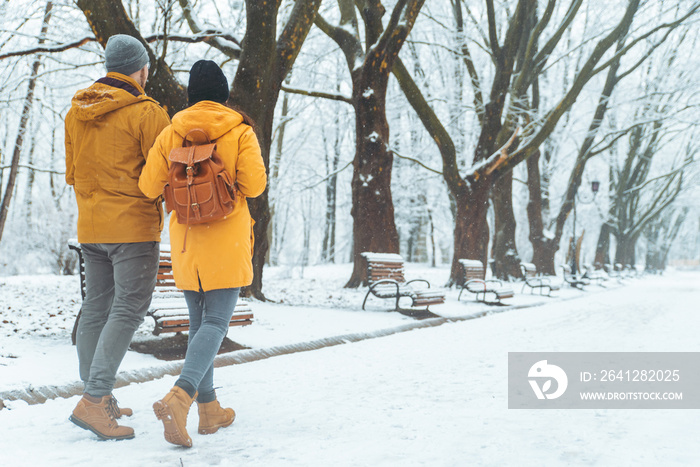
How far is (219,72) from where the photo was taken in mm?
2914

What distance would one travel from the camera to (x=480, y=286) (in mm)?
11734

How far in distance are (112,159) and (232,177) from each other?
689mm

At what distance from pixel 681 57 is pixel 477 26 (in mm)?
11835

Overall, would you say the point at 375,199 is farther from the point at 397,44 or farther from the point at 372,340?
the point at 372,340

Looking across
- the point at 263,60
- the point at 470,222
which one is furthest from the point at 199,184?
the point at 470,222

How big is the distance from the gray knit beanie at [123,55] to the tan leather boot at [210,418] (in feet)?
6.09

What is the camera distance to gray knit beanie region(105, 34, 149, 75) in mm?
3053

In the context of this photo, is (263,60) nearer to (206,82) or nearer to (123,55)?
(123,55)

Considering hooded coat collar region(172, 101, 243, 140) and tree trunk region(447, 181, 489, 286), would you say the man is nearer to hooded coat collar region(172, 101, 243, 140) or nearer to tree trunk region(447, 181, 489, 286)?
hooded coat collar region(172, 101, 243, 140)

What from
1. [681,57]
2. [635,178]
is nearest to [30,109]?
[681,57]

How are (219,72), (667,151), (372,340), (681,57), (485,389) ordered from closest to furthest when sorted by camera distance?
Result: (219,72)
(485,389)
(372,340)
(681,57)
(667,151)

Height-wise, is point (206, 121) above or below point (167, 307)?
above

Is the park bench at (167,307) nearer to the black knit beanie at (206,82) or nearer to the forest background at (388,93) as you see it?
the black knit beanie at (206,82)

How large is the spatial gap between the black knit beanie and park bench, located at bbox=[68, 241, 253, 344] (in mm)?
2076
